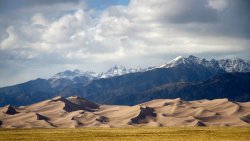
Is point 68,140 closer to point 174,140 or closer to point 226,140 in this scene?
point 174,140

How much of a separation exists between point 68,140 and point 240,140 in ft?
126

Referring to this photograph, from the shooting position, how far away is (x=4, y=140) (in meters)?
98.1

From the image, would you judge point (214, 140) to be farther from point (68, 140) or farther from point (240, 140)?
point (68, 140)

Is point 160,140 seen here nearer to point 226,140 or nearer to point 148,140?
point 148,140

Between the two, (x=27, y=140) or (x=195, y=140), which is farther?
(x=27, y=140)

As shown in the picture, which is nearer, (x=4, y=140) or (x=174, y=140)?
(x=174, y=140)

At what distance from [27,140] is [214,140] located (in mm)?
42328

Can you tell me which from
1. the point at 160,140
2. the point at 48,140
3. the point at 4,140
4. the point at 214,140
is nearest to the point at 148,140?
the point at 160,140

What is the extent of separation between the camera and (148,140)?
91.6m

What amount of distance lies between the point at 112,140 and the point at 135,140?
18.1 feet

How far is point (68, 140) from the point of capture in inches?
3816

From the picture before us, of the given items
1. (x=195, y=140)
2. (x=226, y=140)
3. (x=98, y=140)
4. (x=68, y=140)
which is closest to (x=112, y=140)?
(x=98, y=140)

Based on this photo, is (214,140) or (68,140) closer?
(214,140)

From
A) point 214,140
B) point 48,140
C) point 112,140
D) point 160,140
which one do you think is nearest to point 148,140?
point 160,140
